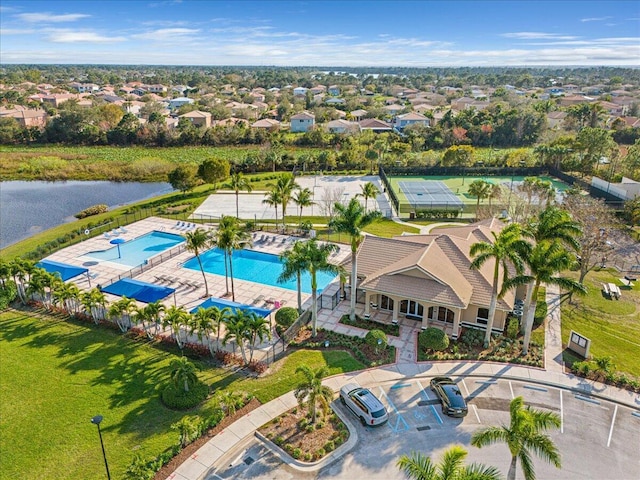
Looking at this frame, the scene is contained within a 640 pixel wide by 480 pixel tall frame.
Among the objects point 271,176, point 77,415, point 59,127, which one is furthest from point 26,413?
point 59,127

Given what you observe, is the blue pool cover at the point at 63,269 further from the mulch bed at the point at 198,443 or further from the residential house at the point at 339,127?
the residential house at the point at 339,127

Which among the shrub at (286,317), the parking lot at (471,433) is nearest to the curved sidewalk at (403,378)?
the parking lot at (471,433)

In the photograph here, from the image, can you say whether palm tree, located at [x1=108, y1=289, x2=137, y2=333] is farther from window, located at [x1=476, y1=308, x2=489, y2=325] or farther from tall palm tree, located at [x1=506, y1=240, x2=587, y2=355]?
tall palm tree, located at [x1=506, y1=240, x2=587, y2=355]

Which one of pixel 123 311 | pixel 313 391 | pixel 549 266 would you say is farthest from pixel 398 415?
pixel 123 311

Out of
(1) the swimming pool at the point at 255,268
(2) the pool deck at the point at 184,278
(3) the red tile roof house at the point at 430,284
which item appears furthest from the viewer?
(1) the swimming pool at the point at 255,268

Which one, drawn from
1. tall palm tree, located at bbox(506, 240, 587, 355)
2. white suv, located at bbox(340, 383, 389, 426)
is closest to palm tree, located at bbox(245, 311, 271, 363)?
white suv, located at bbox(340, 383, 389, 426)

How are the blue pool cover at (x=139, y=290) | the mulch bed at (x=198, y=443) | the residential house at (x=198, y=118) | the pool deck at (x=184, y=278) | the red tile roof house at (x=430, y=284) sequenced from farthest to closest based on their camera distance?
the residential house at (x=198, y=118), the pool deck at (x=184, y=278), the blue pool cover at (x=139, y=290), the red tile roof house at (x=430, y=284), the mulch bed at (x=198, y=443)
